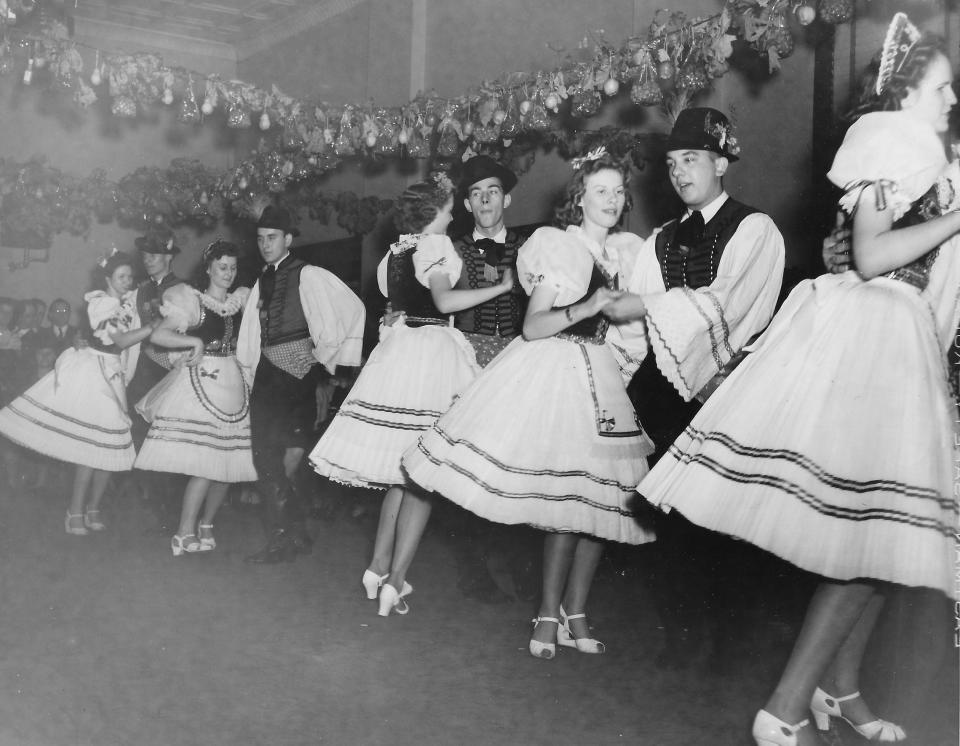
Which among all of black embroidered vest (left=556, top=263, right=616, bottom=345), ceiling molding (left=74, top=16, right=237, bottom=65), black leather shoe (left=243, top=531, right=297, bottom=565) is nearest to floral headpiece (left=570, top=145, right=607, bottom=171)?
black embroidered vest (left=556, top=263, right=616, bottom=345)

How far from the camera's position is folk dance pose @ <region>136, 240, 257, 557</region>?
13.7 ft

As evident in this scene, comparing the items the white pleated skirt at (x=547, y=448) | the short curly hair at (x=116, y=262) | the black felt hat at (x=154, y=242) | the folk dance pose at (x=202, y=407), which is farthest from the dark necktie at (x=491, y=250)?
the short curly hair at (x=116, y=262)

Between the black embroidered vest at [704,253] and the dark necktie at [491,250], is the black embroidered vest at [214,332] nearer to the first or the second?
the dark necktie at [491,250]

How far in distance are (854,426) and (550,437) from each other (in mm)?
1011

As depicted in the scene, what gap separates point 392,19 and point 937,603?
13.3 feet

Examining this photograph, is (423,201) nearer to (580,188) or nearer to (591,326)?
(580,188)

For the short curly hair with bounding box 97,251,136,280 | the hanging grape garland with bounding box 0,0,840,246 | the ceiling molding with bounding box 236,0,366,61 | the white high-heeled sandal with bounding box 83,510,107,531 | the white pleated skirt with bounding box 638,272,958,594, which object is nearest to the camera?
the white pleated skirt with bounding box 638,272,958,594

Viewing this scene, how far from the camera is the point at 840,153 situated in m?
1.86

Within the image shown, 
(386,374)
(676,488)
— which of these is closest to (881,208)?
(676,488)

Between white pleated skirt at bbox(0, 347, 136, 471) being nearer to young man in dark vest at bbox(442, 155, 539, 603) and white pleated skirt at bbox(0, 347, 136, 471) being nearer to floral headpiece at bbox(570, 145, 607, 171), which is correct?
young man in dark vest at bbox(442, 155, 539, 603)

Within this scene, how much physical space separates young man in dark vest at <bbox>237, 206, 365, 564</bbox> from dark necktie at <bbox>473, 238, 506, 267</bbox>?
1115mm

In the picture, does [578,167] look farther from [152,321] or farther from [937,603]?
[152,321]

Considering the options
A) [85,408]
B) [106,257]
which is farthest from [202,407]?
[106,257]

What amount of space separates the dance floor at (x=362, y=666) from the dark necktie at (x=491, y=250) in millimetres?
1307
